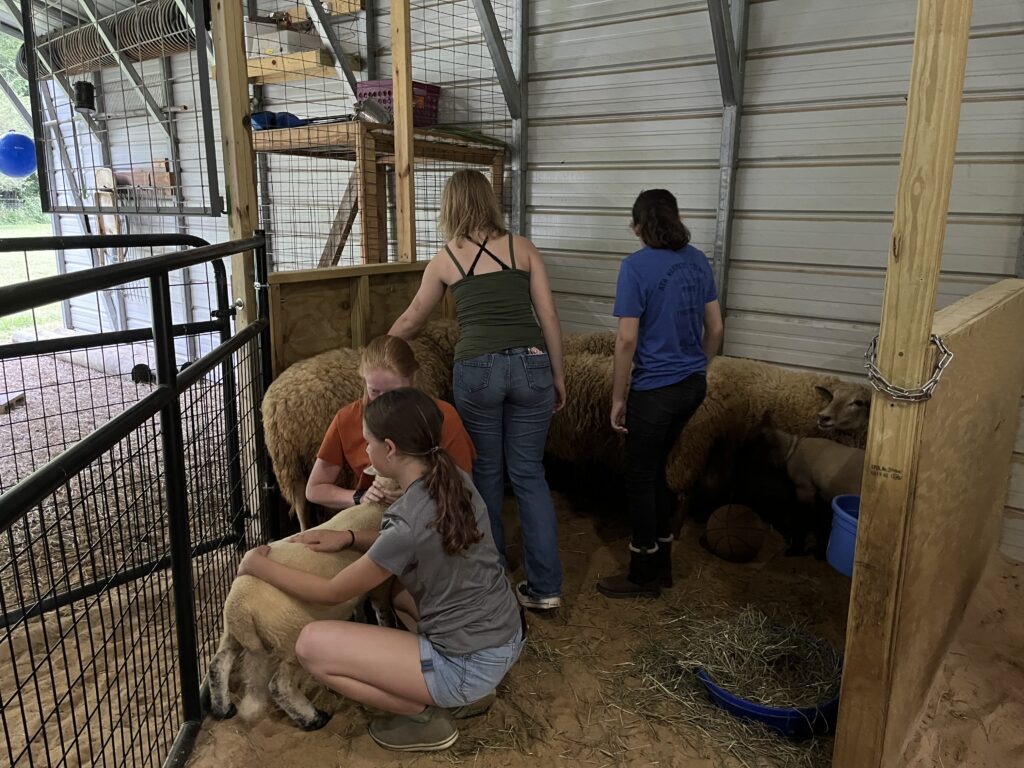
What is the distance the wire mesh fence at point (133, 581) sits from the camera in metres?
1.75

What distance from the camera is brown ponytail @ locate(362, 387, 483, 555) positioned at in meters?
2.13

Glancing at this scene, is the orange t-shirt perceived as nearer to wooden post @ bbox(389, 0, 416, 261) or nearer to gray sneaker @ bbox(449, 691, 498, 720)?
gray sneaker @ bbox(449, 691, 498, 720)

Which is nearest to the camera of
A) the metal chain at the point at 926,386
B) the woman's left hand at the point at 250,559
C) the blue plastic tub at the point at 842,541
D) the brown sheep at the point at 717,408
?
the metal chain at the point at 926,386

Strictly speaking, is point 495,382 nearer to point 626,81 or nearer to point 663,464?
point 663,464

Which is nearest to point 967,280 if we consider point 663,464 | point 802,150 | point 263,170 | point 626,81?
point 802,150

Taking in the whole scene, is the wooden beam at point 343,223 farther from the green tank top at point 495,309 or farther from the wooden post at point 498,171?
the green tank top at point 495,309

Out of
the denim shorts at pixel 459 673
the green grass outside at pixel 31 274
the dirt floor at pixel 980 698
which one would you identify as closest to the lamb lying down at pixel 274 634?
the denim shorts at pixel 459 673

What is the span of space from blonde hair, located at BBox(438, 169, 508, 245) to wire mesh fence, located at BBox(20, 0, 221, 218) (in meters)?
4.89

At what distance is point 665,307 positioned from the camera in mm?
3184

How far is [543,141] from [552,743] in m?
4.56

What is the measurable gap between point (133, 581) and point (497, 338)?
6.18 ft

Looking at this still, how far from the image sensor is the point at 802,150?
467cm

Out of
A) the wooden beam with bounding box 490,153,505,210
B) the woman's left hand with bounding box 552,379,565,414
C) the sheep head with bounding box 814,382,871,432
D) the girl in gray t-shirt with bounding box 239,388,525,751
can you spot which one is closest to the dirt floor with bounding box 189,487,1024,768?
the girl in gray t-shirt with bounding box 239,388,525,751

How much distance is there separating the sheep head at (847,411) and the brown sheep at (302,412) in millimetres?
2707
